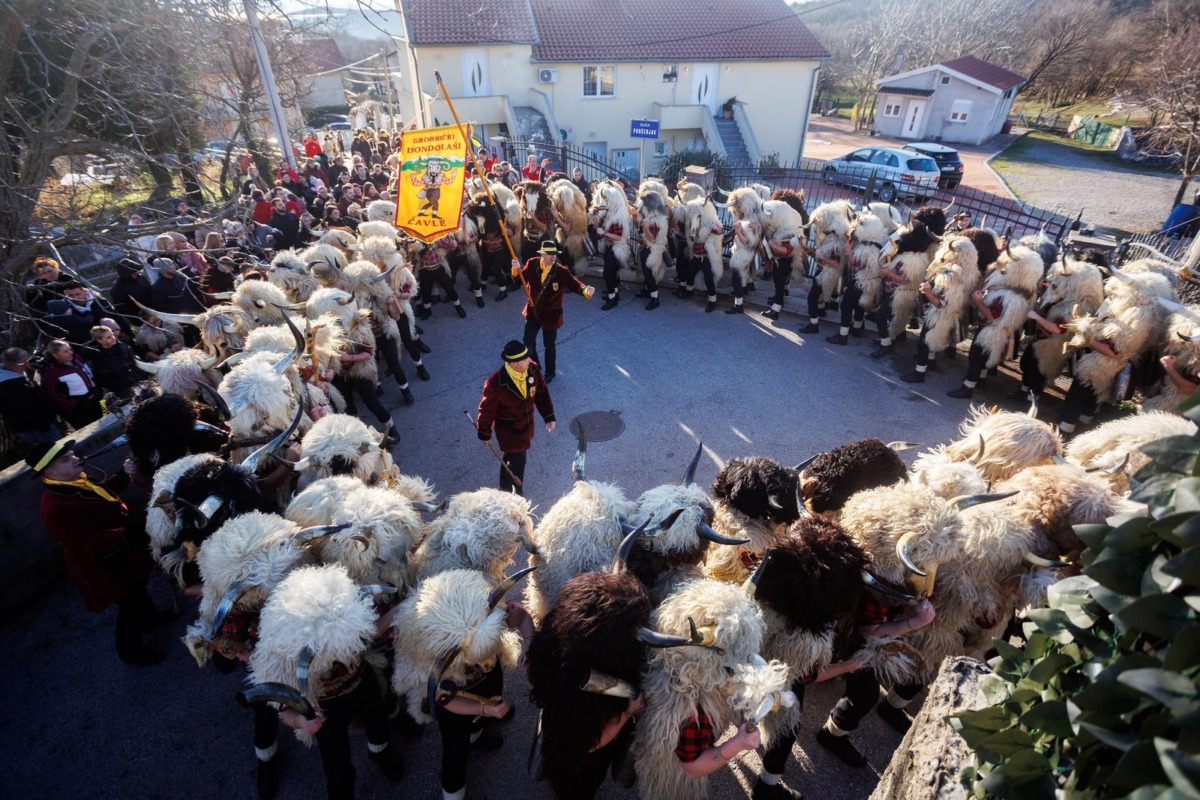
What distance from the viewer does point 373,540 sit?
3.60 metres

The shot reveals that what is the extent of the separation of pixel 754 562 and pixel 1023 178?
30.4 metres

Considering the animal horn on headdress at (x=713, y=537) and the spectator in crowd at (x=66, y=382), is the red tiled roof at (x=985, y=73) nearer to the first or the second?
the animal horn on headdress at (x=713, y=537)

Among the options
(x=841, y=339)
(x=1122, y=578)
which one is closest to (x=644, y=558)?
(x=1122, y=578)

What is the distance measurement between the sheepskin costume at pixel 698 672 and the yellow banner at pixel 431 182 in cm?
697

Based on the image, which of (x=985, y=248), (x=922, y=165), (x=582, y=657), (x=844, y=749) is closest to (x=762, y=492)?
(x=582, y=657)

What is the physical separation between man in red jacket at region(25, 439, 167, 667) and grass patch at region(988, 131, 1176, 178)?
33.6m

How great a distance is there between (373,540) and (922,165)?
23880mm

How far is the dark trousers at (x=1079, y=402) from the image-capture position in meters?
6.37

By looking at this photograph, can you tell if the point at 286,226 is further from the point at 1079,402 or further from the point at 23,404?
the point at 1079,402

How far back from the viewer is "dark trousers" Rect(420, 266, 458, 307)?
10109mm

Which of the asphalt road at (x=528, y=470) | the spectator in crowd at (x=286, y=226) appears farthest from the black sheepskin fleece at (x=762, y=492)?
the spectator in crowd at (x=286, y=226)

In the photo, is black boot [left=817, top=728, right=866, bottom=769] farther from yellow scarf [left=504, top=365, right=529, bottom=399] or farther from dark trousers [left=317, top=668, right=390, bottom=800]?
yellow scarf [left=504, top=365, right=529, bottom=399]

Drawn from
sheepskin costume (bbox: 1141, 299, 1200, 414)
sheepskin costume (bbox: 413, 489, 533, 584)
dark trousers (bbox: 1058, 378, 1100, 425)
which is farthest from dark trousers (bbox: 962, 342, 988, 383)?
sheepskin costume (bbox: 413, 489, 533, 584)

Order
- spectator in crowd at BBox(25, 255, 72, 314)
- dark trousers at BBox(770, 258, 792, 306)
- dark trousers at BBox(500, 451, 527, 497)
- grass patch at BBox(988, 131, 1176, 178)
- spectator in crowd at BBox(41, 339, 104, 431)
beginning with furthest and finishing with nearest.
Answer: grass patch at BBox(988, 131, 1176, 178) < dark trousers at BBox(770, 258, 792, 306) < spectator in crowd at BBox(25, 255, 72, 314) < dark trousers at BBox(500, 451, 527, 497) < spectator in crowd at BBox(41, 339, 104, 431)
